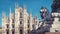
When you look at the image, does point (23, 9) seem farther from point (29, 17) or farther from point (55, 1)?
point (55, 1)

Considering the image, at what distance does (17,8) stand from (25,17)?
11.5ft

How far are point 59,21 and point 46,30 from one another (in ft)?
1.68

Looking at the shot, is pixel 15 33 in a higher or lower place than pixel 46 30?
lower

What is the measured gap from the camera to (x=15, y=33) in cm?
7438

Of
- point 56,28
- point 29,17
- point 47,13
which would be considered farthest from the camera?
point 29,17

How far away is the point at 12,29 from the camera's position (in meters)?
75.6

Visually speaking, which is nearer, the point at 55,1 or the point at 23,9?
the point at 55,1

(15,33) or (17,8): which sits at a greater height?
(17,8)

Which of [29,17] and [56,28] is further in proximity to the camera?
[29,17]

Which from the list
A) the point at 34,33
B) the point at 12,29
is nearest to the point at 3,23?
the point at 12,29

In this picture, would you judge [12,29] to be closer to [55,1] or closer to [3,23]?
[3,23]

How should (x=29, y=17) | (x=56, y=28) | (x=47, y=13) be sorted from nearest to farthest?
(x=56, y=28)
(x=47, y=13)
(x=29, y=17)

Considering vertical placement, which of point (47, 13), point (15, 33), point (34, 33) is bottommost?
point (15, 33)

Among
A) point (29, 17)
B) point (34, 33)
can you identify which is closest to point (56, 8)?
point (34, 33)
